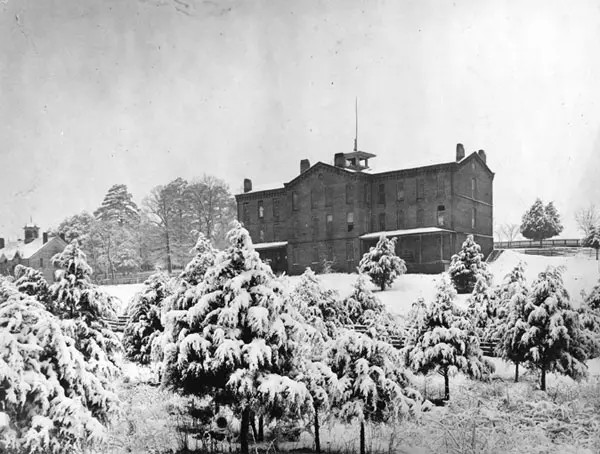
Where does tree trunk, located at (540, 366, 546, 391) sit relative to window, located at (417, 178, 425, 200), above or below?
below

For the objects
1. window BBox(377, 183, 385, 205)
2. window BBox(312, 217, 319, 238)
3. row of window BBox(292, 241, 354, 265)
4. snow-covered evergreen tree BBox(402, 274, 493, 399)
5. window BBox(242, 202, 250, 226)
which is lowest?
snow-covered evergreen tree BBox(402, 274, 493, 399)

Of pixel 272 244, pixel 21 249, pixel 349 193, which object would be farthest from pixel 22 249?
pixel 349 193

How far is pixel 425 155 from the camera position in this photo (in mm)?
10992

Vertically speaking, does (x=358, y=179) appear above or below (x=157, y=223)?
above

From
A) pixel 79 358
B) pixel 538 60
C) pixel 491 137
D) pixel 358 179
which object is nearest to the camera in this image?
pixel 79 358

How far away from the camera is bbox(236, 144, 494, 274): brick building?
11.1 meters

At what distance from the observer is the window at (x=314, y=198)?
11.9m

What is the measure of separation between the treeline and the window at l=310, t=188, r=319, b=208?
1.97 metres

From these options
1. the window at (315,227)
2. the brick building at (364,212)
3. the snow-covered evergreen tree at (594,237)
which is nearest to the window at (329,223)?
the brick building at (364,212)

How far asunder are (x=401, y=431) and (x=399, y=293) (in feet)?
13.4

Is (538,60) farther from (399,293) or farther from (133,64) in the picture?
(133,64)

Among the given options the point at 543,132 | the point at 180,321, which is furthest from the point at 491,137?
the point at 180,321

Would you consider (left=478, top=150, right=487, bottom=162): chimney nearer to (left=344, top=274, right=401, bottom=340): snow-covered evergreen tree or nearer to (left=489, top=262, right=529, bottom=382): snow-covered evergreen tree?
(left=489, top=262, right=529, bottom=382): snow-covered evergreen tree

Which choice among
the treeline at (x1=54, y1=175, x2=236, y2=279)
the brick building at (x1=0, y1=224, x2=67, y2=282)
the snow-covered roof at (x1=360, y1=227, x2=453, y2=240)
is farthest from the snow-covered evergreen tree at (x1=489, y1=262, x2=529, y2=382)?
the brick building at (x1=0, y1=224, x2=67, y2=282)
